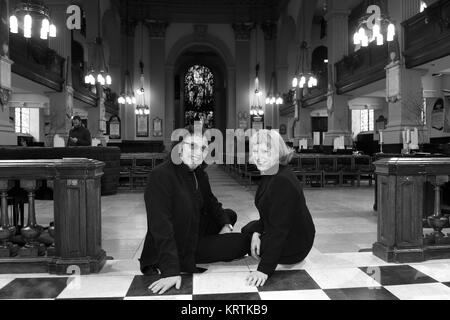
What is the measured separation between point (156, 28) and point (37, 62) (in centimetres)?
1207

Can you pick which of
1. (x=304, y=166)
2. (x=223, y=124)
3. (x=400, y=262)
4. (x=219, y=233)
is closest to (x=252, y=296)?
(x=219, y=233)

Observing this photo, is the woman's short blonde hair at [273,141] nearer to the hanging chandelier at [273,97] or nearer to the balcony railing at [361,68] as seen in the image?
the balcony railing at [361,68]

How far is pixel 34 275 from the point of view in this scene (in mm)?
3271

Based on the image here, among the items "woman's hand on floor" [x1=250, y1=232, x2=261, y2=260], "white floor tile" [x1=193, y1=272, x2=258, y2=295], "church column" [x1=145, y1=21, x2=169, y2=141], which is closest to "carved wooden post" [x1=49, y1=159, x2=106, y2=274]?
"white floor tile" [x1=193, y1=272, x2=258, y2=295]

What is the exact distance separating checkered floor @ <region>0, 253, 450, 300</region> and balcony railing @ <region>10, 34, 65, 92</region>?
9.16m

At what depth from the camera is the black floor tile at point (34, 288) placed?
9.12 ft

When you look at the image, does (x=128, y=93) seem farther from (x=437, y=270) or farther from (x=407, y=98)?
(x=437, y=270)

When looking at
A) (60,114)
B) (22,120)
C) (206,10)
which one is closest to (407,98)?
(60,114)

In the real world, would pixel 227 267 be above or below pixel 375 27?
below

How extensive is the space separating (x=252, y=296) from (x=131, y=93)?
802 inches

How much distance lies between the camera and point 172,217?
293cm

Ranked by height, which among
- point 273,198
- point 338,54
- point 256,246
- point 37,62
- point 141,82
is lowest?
point 256,246

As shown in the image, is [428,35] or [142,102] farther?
[142,102]
